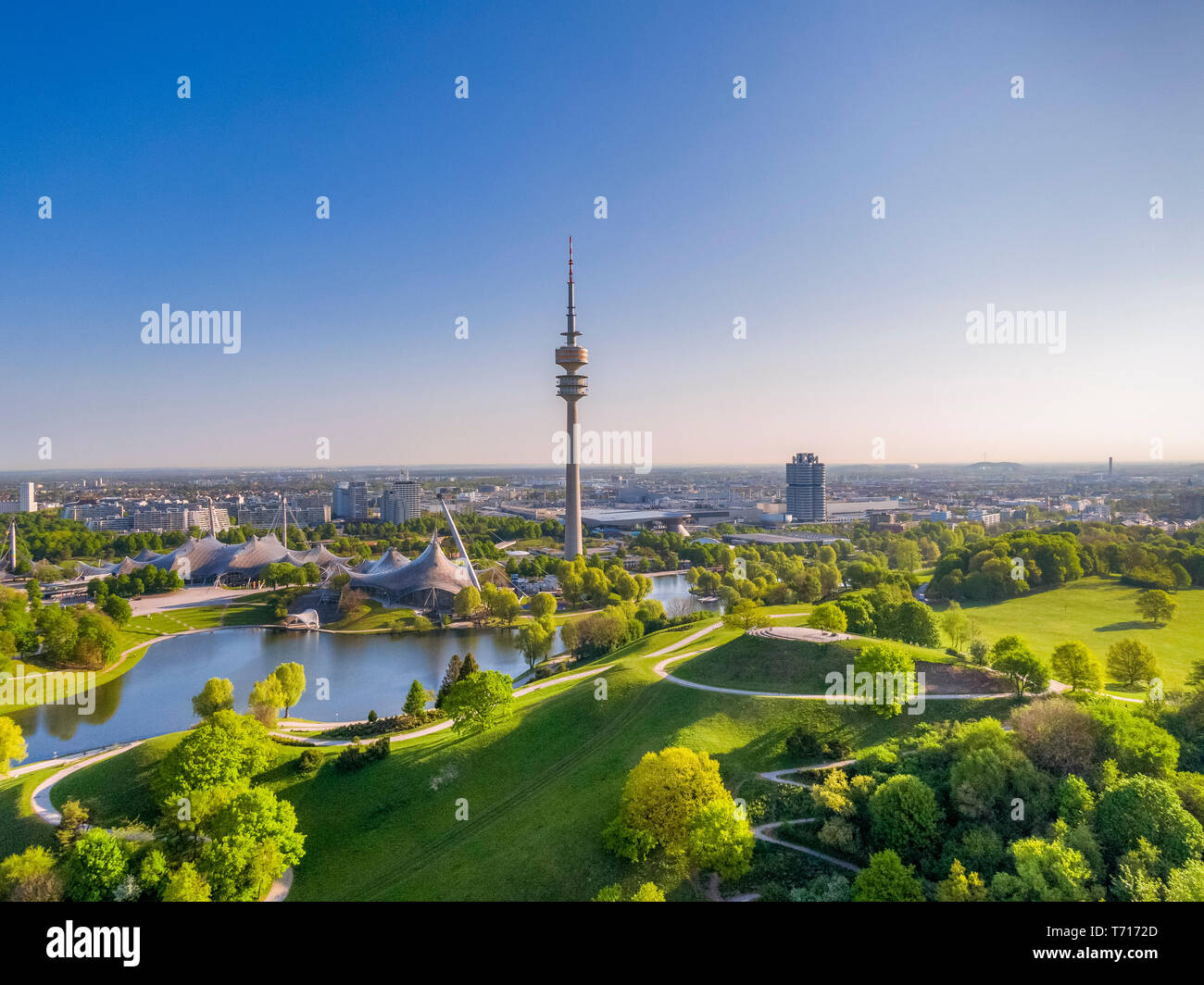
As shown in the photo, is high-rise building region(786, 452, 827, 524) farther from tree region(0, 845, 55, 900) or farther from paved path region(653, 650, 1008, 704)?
tree region(0, 845, 55, 900)

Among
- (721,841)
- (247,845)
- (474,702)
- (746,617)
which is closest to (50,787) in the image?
(247,845)

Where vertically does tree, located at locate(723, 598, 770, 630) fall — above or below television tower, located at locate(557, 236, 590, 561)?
below

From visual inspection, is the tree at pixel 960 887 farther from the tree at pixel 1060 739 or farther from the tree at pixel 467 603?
the tree at pixel 467 603

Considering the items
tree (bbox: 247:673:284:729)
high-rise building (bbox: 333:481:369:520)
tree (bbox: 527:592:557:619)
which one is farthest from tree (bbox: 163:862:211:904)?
high-rise building (bbox: 333:481:369:520)

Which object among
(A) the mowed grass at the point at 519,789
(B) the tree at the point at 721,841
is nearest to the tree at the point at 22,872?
(A) the mowed grass at the point at 519,789

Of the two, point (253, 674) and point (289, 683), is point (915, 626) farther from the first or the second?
point (253, 674)
